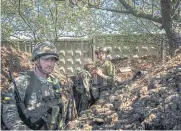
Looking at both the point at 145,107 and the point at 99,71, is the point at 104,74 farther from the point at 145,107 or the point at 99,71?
the point at 145,107

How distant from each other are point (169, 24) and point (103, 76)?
224 cm

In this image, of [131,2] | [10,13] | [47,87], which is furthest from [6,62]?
[47,87]

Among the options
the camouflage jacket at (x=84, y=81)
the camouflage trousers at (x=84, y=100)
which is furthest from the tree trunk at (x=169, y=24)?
the camouflage trousers at (x=84, y=100)

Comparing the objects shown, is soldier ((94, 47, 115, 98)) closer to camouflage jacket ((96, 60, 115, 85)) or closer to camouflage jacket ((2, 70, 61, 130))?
camouflage jacket ((96, 60, 115, 85))

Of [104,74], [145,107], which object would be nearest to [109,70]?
[104,74]

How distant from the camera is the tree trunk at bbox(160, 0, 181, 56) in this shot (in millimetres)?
8688

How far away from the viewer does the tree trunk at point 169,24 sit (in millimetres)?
8688

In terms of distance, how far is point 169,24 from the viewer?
8.96 metres

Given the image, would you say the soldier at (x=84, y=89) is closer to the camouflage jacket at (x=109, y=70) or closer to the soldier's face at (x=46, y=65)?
the camouflage jacket at (x=109, y=70)

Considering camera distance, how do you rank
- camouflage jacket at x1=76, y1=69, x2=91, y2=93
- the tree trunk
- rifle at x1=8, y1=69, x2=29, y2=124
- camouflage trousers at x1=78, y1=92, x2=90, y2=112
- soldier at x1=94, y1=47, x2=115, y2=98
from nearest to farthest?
rifle at x1=8, y1=69, x2=29, y2=124 < soldier at x1=94, y1=47, x2=115, y2=98 < camouflage trousers at x1=78, y1=92, x2=90, y2=112 < camouflage jacket at x1=76, y1=69, x2=91, y2=93 < the tree trunk

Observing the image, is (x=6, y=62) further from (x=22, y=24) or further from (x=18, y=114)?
(x=18, y=114)

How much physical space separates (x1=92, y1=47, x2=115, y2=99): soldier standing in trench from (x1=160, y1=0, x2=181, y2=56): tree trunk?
66.8 inches

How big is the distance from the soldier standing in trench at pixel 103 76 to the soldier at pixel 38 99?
404cm

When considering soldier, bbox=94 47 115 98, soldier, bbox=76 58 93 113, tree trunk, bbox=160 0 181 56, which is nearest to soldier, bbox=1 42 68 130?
soldier, bbox=94 47 115 98
